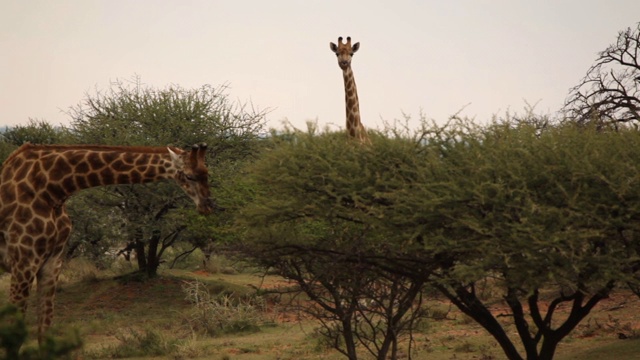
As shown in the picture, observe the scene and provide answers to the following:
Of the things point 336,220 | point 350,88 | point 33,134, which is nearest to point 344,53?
point 350,88

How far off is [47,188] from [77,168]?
56cm

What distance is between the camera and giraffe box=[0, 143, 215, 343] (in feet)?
47.4

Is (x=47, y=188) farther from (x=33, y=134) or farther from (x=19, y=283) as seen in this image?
(x=33, y=134)

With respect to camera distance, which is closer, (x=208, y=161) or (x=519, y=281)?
(x=519, y=281)

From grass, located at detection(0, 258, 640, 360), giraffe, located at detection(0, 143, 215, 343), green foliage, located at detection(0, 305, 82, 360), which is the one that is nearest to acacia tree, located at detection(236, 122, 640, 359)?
grass, located at detection(0, 258, 640, 360)

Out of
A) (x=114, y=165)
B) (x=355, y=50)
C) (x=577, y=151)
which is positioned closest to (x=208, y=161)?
(x=355, y=50)

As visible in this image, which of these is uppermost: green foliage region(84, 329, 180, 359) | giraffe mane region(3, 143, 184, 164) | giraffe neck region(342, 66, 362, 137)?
giraffe neck region(342, 66, 362, 137)

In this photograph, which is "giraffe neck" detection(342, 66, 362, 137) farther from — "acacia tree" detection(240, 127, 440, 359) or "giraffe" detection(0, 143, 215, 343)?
"giraffe" detection(0, 143, 215, 343)

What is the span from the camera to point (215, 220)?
30250mm

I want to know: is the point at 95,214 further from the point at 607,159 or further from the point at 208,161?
the point at 607,159

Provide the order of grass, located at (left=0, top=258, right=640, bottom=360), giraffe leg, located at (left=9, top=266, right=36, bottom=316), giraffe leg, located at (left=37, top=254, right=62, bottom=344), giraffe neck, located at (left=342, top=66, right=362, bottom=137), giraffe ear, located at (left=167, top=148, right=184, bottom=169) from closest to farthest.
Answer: giraffe ear, located at (left=167, top=148, right=184, bottom=169)
giraffe leg, located at (left=9, top=266, right=36, bottom=316)
giraffe leg, located at (left=37, top=254, right=62, bottom=344)
giraffe neck, located at (left=342, top=66, right=362, bottom=137)
grass, located at (left=0, top=258, right=640, bottom=360)

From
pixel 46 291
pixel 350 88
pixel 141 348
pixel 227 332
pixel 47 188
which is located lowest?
pixel 141 348

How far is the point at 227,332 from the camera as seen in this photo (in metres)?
26.2

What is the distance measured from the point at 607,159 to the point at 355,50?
878 cm
